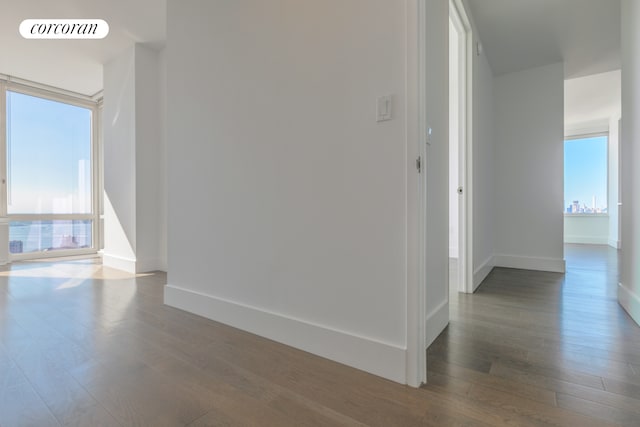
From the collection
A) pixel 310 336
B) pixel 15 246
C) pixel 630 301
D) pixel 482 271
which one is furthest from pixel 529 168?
pixel 15 246

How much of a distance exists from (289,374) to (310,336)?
253 millimetres

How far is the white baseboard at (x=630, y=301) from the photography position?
191 centimetres

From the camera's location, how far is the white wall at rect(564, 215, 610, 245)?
254 inches

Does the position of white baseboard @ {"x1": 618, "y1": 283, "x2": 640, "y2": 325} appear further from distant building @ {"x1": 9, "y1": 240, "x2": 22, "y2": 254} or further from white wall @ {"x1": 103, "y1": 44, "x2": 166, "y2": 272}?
distant building @ {"x1": 9, "y1": 240, "x2": 22, "y2": 254}

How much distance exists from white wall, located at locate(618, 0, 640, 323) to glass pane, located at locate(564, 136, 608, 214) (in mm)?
5677

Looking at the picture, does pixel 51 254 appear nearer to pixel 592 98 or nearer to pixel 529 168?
pixel 529 168

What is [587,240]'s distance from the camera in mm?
6602

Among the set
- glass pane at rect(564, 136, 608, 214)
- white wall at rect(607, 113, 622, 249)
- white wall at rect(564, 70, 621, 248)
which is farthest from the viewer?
glass pane at rect(564, 136, 608, 214)

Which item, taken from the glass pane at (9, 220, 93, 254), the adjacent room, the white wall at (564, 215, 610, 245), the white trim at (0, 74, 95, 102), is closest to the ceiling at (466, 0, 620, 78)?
the adjacent room

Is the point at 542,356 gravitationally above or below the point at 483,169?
below

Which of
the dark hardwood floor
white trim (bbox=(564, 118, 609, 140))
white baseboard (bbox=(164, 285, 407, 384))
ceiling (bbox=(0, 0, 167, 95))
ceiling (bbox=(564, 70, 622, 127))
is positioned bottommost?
the dark hardwood floor

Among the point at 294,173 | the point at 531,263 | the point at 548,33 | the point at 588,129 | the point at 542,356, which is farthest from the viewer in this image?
the point at 588,129

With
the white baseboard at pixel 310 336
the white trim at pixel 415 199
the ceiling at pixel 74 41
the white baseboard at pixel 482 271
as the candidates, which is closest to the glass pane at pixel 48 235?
the ceiling at pixel 74 41

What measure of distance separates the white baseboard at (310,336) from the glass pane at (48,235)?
402cm
